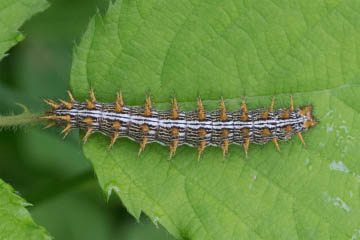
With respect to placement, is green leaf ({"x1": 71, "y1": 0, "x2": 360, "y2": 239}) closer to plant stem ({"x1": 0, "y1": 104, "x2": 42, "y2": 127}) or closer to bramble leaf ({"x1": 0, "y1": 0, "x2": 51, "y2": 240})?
plant stem ({"x1": 0, "y1": 104, "x2": 42, "y2": 127})

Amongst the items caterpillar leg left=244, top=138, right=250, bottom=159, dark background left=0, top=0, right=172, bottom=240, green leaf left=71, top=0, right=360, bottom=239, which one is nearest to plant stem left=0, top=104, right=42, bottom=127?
green leaf left=71, top=0, right=360, bottom=239

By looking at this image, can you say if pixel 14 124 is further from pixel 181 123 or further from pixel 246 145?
pixel 246 145

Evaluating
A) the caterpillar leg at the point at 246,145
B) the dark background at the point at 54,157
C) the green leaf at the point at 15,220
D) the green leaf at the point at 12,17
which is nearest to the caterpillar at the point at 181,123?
the caterpillar leg at the point at 246,145

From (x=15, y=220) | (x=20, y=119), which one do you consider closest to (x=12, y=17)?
(x=20, y=119)

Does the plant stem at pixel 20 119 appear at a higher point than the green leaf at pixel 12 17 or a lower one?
lower

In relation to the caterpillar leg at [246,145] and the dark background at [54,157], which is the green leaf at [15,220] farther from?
the caterpillar leg at [246,145]

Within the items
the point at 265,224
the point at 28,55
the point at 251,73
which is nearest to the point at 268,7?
the point at 251,73
